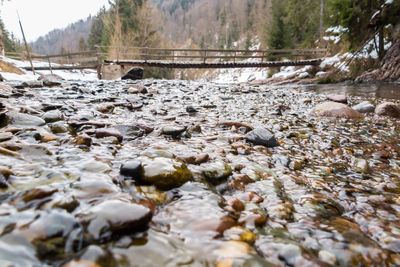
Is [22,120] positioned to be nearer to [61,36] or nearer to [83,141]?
[83,141]

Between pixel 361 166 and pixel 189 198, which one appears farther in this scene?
pixel 361 166

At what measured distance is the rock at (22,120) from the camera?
3389mm

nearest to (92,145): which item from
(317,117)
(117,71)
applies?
(317,117)

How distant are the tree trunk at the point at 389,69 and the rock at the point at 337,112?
7.94 m

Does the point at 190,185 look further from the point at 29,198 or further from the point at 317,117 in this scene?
the point at 317,117

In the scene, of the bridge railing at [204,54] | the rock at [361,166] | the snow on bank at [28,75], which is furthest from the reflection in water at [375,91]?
the snow on bank at [28,75]

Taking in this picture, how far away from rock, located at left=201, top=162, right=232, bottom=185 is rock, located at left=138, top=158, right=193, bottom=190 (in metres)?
0.18

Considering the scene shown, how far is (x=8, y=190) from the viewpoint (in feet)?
6.02

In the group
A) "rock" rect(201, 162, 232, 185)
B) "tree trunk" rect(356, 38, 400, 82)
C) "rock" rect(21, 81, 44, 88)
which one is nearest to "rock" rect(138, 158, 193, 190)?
"rock" rect(201, 162, 232, 185)

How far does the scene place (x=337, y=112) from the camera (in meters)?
5.42

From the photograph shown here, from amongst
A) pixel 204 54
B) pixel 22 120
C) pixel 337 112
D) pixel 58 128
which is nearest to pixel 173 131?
pixel 58 128

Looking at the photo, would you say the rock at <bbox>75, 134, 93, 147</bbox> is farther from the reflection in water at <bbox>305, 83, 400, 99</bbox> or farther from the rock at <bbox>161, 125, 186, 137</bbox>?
the reflection in water at <bbox>305, 83, 400, 99</bbox>

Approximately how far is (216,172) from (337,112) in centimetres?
377

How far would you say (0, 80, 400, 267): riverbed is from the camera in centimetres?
143
